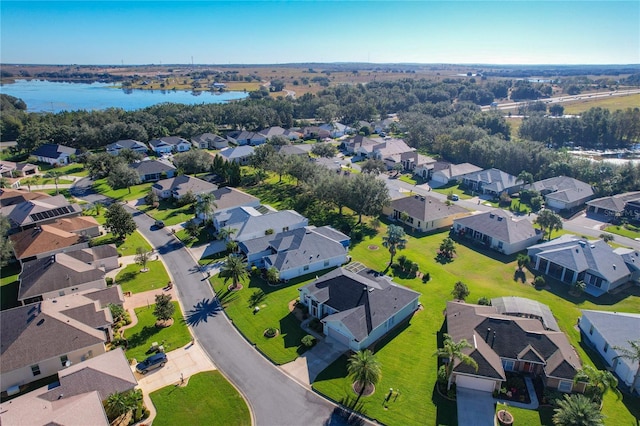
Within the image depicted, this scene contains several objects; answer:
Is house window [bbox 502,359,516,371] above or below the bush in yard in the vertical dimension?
below

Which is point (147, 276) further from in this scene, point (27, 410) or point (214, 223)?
point (27, 410)

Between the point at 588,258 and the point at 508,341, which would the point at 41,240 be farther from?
the point at 588,258

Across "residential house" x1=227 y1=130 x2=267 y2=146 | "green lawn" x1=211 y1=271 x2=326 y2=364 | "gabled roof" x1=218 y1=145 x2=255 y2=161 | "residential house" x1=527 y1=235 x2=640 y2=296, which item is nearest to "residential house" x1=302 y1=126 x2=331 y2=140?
"residential house" x1=227 y1=130 x2=267 y2=146

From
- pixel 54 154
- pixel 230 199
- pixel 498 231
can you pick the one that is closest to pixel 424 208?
pixel 498 231

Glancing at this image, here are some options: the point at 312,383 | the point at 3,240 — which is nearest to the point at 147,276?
the point at 3,240

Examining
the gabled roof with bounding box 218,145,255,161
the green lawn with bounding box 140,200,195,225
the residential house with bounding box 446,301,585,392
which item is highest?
the gabled roof with bounding box 218,145,255,161

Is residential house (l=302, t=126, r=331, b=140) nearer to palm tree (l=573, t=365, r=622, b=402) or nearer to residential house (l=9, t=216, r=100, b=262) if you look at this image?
residential house (l=9, t=216, r=100, b=262)

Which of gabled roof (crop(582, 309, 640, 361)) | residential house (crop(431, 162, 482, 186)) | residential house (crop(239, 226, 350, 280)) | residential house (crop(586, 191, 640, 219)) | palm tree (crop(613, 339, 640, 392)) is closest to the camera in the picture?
palm tree (crop(613, 339, 640, 392))
